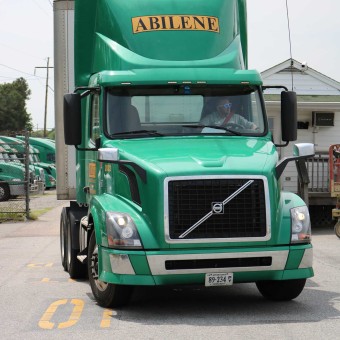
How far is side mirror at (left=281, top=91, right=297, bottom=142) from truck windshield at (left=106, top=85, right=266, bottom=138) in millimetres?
285

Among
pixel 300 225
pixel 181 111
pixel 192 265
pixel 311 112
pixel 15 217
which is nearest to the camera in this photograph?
pixel 192 265

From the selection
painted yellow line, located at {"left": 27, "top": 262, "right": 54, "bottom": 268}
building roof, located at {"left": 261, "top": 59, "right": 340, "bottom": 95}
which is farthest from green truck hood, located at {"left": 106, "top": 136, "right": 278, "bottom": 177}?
building roof, located at {"left": 261, "top": 59, "right": 340, "bottom": 95}

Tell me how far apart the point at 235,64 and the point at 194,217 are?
101 inches

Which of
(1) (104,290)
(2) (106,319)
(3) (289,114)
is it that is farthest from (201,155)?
(2) (106,319)

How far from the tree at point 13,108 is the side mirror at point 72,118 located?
276 ft

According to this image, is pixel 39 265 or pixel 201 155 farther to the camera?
pixel 39 265

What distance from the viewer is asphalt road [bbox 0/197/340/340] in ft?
26.2

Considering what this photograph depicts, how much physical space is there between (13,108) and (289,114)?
87.3 metres

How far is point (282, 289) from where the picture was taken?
9672mm

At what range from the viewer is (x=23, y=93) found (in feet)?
325

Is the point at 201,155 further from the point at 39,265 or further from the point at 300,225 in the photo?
the point at 39,265

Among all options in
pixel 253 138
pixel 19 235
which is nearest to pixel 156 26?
pixel 253 138

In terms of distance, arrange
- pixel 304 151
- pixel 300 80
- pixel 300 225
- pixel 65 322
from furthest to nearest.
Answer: pixel 300 80, pixel 304 151, pixel 300 225, pixel 65 322

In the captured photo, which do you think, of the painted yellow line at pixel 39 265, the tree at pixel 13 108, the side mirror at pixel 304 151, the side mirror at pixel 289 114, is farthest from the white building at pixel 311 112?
the tree at pixel 13 108
